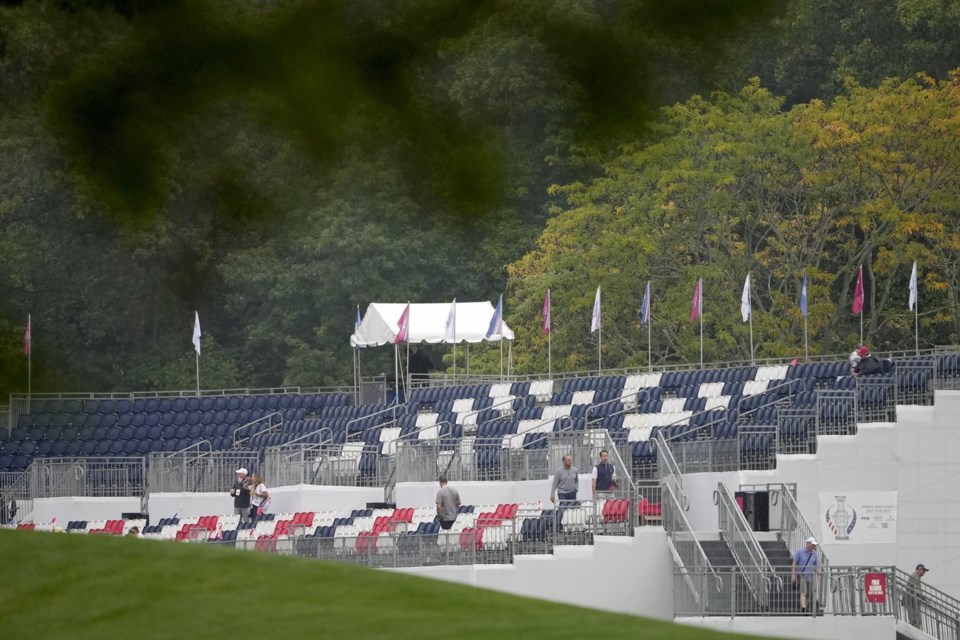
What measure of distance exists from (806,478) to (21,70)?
1973 cm

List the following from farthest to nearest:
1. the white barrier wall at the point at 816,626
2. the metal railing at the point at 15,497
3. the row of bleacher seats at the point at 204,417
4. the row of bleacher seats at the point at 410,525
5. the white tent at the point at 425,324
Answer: the white tent at the point at 425,324 → the row of bleacher seats at the point at 204,417 → the metal railing at the point at 15,497 → the row of bleacher seats at the point at 410,525 → the white barrier wall at the point at 816,626

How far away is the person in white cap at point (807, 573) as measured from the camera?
18938mm

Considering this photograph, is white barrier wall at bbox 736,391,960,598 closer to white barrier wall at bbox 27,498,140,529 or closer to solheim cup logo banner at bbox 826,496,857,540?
solheim cup logo banner at bbox 826,496,857,540

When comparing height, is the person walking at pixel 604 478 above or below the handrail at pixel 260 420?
below

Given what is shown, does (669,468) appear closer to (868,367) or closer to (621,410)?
(868,367)

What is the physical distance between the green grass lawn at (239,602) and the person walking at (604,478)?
1196 centimetres

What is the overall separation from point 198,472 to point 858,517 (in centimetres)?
1219

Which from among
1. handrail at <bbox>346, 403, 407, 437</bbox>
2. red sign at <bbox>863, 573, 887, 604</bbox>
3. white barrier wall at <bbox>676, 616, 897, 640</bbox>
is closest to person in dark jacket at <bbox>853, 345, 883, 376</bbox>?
red sign at <bbox>863, 573, 887, 604</bbox>

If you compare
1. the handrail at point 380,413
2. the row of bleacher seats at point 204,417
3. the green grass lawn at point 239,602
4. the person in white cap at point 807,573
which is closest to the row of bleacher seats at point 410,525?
the person in white cap at point 807,573

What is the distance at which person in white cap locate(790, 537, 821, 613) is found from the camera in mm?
18938

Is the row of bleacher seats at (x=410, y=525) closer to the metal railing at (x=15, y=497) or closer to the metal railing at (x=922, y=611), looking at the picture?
the metal railing at (x=922, y=611)

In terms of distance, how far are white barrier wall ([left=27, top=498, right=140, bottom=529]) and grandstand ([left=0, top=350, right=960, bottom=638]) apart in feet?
0.12

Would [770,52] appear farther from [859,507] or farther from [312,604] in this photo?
[859,507]

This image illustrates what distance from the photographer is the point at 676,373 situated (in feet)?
93.7
